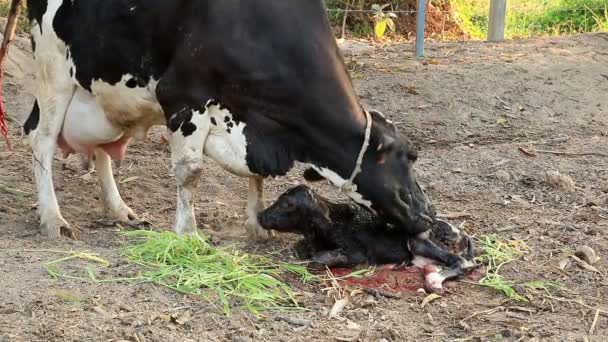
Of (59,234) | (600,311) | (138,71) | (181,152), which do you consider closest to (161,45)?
(138,71)

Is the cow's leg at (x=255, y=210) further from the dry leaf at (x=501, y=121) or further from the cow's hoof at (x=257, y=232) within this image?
the dry leaf at (x=501, y=121)

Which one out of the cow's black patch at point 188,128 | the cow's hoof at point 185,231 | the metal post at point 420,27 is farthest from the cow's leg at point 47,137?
the metal post at point 420,27

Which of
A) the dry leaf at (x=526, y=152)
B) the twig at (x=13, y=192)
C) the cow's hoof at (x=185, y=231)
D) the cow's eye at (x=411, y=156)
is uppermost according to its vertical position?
the cow's eye at (x=411, y=156)

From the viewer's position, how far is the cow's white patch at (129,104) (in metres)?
5.31

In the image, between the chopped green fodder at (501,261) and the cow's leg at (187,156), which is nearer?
the chopped green fodder at (501,261)

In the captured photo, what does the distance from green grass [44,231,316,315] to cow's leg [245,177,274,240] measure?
1.48 ft

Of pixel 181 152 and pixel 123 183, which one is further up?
pixel 181 152

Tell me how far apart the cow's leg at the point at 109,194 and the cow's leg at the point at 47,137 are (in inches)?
15.0

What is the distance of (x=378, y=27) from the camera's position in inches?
411

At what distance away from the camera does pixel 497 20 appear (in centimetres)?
1016

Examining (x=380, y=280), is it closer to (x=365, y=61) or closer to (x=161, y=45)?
(x=161, y=45)

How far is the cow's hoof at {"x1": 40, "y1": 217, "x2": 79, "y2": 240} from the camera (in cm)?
547

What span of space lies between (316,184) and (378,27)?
4195 millimetres

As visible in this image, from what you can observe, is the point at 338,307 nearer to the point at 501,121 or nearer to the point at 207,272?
the point at 207,272
